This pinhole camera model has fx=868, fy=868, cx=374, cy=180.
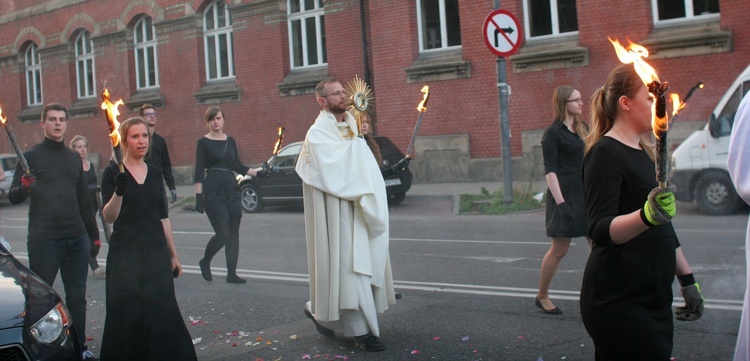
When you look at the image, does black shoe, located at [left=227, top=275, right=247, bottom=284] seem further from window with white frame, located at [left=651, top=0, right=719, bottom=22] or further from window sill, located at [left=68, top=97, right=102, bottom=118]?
window sill, located at [left=68, top=97, right=102, bottom=118]

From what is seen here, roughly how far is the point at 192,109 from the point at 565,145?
22.1 meters

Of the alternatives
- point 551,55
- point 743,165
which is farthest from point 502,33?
point 743,165

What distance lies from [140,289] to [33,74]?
3206cm

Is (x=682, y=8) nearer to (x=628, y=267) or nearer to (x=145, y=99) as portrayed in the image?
(x=628, y=267)

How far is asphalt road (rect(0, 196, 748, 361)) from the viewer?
5.93m

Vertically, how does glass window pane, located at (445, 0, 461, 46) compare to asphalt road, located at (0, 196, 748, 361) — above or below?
above

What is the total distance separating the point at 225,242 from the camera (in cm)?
905

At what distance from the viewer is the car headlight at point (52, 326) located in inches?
168

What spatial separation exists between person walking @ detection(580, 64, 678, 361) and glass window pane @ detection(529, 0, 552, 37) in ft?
55.4

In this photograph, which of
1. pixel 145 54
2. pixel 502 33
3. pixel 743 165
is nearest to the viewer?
pixel 743 165

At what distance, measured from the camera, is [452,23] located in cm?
2128

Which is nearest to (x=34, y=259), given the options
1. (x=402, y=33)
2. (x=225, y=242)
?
(x=225, y=242)

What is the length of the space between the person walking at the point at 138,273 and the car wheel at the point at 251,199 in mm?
13238

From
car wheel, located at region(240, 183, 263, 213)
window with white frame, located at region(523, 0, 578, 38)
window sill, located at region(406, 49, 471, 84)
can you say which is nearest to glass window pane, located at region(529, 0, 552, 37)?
window with white frame, located at region(523, 0, 578, 38)
